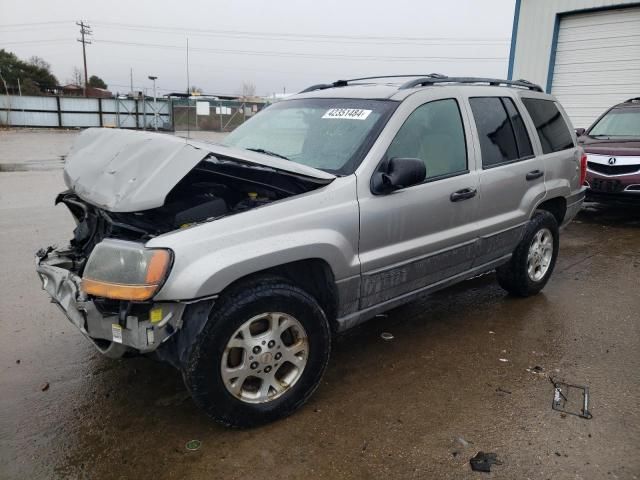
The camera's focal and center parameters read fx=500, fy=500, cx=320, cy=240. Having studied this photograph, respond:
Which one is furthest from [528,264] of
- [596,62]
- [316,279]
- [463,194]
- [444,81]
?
[596,62]

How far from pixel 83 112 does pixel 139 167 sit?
35.2m

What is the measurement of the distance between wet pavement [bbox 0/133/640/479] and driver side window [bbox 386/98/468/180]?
1.36 meters

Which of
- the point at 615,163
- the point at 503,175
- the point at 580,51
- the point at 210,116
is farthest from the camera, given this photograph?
the point at 210,116

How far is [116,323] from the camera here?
8.01 ft

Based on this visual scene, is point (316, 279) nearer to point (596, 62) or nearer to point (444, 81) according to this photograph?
point (444, 81)

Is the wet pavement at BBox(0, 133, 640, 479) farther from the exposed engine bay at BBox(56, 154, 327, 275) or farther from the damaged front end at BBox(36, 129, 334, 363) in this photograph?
the exposed engine bay at BBox(56, 154, 327, 275)

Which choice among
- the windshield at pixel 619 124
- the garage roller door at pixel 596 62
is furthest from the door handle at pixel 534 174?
the garage roller door at pixel 596 62

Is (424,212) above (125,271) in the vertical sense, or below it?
above

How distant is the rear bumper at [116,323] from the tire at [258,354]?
6.9 inches

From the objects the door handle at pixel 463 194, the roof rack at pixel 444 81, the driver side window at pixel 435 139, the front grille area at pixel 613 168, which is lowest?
the front grille area at pixel 613 168

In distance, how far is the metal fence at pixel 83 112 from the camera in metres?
32.1

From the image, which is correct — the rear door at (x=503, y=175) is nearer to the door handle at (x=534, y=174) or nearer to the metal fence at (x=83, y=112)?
the door handle at (x=534, y=174)

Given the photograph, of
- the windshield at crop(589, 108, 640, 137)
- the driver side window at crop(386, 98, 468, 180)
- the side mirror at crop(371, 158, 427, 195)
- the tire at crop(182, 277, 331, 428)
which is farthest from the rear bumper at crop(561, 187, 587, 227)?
the windshield at crop(589, 108, 640, 137)

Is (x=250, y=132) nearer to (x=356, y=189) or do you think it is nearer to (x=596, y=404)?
(x=356, y=189)
